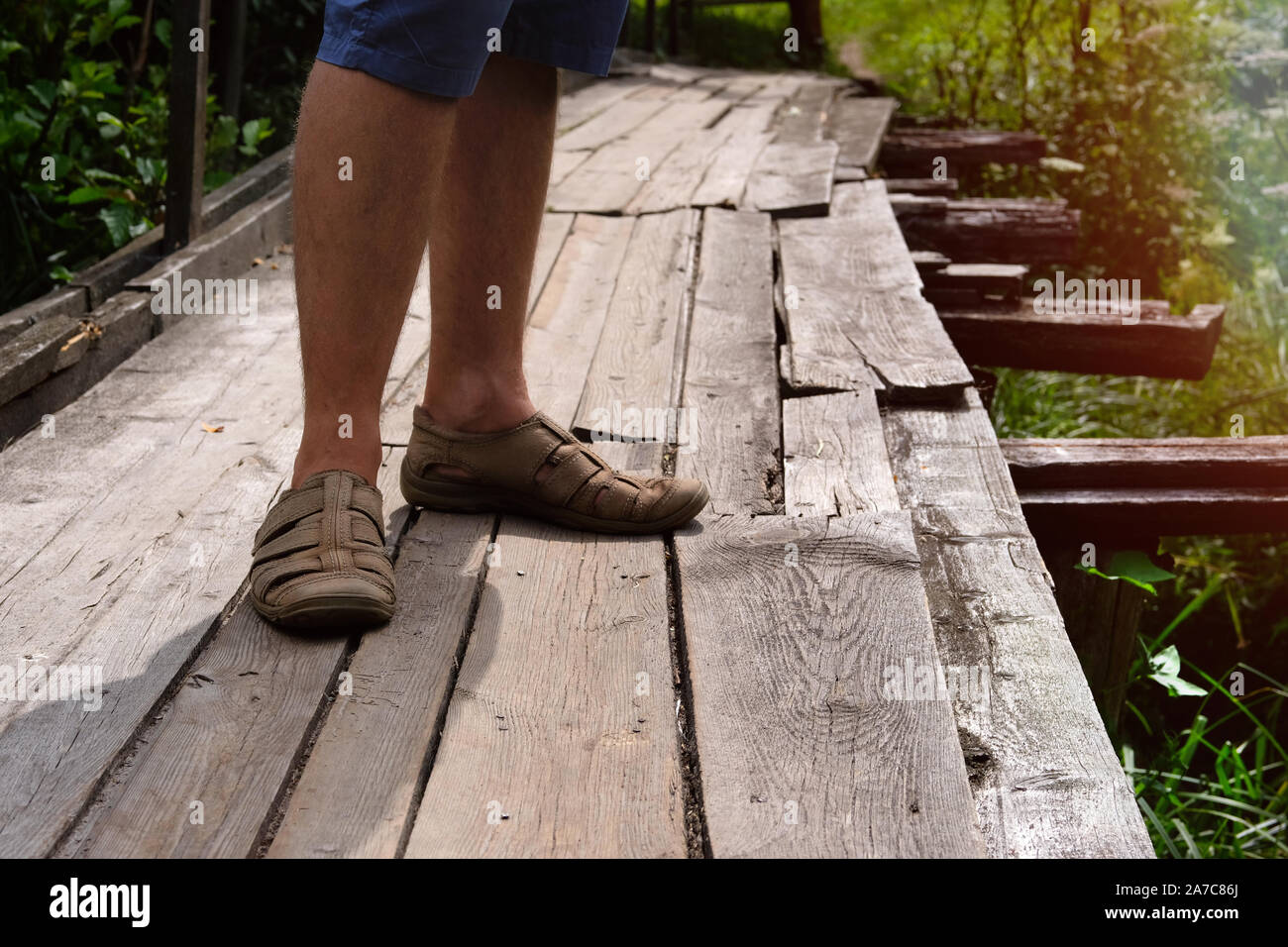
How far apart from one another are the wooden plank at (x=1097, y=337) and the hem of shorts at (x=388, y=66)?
2459 millimetres

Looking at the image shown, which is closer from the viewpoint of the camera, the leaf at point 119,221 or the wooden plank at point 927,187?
the leaf at point 119,221

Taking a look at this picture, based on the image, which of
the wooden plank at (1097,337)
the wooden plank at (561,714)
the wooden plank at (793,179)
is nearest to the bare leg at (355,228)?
the wooden plank at (561,714)

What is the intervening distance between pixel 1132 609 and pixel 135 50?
4.51 meters

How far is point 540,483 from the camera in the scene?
2035 mm

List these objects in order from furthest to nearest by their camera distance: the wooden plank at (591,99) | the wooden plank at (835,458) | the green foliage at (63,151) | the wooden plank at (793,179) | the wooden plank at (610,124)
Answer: the wooden plank at (591,99) → the wooden plank at (610,124) → the wooden plank at (793,179) → the green foliage at (63,151) → the wooden plank at (835,458)

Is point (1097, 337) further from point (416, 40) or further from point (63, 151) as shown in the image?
point (63, 151)

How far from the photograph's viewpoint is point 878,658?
1.60 m

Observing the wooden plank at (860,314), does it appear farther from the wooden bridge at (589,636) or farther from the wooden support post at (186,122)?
the wooden support post at (186,122)

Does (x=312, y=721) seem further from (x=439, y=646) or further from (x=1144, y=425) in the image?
(x=1144, y=425)

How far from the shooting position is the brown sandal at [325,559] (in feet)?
5.37

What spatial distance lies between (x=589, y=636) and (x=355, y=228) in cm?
60

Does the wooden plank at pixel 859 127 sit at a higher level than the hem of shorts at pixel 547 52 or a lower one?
lower

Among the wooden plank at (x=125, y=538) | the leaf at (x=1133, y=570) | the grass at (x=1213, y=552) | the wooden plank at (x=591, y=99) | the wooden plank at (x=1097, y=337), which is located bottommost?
the grass at (x=1213, y=552)

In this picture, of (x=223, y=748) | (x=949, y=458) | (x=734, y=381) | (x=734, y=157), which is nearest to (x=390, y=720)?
(x=223, y=748)
